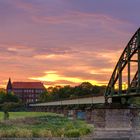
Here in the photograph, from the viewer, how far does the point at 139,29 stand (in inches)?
1283

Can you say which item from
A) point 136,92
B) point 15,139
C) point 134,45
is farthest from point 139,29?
point 15,139

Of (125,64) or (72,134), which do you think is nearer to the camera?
(125,64)

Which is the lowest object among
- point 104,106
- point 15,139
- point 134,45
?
point 15,139

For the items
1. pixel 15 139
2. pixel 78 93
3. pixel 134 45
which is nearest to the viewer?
pixel 134 45

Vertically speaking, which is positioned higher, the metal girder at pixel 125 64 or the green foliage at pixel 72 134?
the metal girder at pixel 125 64

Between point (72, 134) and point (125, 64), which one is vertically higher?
point (125, 64)

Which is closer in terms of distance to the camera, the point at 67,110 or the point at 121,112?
the point at 121,112

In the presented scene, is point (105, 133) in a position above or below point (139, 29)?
below

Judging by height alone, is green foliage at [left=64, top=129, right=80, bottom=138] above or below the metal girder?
below

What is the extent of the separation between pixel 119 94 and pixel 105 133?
11.4 feet

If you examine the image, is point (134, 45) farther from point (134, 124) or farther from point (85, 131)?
point (85, 131)

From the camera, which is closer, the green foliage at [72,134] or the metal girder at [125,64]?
the metal girder at [125,64]

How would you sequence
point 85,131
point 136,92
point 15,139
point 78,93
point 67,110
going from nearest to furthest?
point 136,92, point 15,139, point 85,131, point 67,110, point 78,93

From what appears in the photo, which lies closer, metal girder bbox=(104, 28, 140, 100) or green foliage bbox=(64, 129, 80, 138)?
metal girder bbox=(104, 28, 140, 100)
